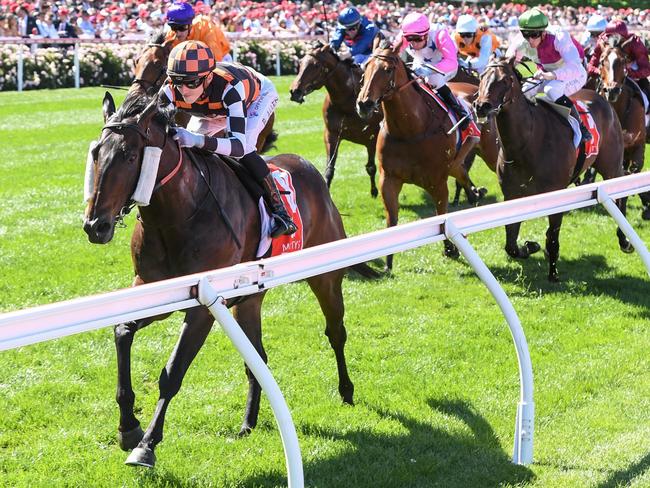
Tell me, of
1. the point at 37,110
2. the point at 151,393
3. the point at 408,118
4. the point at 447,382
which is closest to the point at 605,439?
the point at 447,382

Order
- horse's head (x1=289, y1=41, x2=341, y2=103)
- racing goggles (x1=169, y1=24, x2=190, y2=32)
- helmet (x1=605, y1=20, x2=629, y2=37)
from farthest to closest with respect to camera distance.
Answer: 1. helmet (x1=605, y1=20, x2=629, y2=37)
2. horse's head (x1=289, y1=41, x2=341, y2=103)
3. racing goggles (x1=169, y1=24, x2=190, y2=32)

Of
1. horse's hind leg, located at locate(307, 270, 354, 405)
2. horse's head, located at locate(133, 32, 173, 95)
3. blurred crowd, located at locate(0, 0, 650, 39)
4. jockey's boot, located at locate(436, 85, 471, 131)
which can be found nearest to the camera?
horse's hind leg, located at locate(307, 270, 354, 405)

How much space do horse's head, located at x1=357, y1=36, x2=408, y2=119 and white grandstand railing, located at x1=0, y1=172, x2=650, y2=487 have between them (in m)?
3.11

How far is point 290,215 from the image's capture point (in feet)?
16.7

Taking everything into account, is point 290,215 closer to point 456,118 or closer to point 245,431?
point 245,431

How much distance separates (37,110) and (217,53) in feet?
33.4

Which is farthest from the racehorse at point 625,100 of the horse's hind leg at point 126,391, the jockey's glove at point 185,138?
the horse's hind leg at point 126,391

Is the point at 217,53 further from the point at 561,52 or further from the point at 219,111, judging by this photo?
the point at 219,111

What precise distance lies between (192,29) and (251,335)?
4722 millimetres

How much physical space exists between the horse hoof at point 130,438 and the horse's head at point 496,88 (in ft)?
14.2

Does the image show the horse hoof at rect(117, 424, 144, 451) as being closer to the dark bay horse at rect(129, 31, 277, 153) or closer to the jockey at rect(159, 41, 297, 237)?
the jockey at rect(159, 41, 297, 237)

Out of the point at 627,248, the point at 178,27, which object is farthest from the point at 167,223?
the point at 627,248

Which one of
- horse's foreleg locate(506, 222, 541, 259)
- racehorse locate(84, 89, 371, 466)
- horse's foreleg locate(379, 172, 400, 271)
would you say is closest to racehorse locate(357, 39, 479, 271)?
horse's foreleg locate(379, 172, 400, 271)

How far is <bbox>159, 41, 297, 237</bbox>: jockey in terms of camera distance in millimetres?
4629
